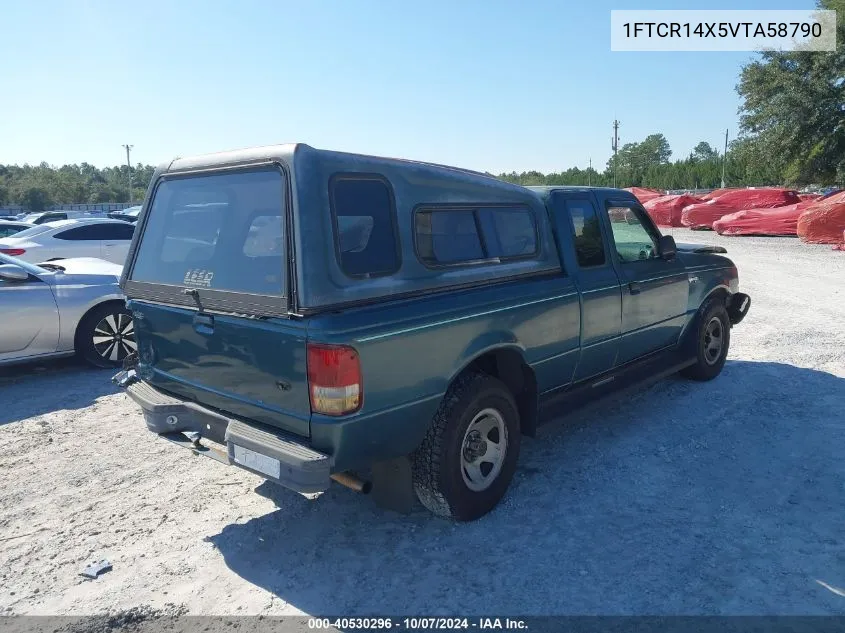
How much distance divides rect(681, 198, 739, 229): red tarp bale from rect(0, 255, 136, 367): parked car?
2528 cm

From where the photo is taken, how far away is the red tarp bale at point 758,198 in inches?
1059

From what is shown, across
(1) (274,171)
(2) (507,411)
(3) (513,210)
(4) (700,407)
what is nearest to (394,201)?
(1) (274,171)

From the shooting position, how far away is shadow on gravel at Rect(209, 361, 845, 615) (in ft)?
9.86

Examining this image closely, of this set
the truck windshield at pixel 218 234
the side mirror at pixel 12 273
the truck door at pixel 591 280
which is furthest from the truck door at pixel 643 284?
the side mirror at pixel 12 273

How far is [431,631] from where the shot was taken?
2816 mm

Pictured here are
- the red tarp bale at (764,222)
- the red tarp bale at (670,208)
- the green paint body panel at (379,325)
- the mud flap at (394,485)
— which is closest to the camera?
the green paint body panel at (379,325)

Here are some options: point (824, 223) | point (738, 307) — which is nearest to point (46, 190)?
point (824, 223)

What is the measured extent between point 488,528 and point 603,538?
646mm

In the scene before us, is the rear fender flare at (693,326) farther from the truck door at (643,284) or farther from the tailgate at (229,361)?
the tailgate at (229,361)

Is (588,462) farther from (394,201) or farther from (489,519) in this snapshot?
(394,201)

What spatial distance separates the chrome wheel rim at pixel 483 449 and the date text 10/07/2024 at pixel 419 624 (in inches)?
34.4

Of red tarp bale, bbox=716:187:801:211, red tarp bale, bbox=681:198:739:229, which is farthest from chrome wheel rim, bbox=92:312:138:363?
red tarp bale, bbox=716:187:801:211

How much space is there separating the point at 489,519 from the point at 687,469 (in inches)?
61.6

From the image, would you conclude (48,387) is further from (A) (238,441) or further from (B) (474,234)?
(B) (474,234)
